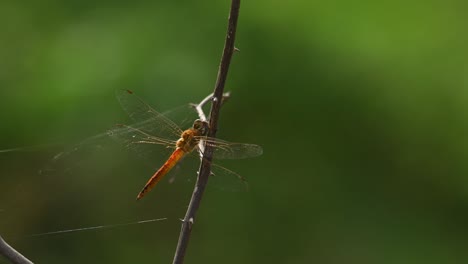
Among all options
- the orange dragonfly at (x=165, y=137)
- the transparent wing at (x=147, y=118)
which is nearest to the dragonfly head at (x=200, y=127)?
the orange dragonfly at (x=165, y=137)

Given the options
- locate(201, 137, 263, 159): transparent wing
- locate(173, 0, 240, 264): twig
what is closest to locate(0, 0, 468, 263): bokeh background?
locate(201, 137, 263, 159): transparent wing

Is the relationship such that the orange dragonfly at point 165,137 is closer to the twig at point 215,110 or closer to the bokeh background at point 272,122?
the twig at point 215,110

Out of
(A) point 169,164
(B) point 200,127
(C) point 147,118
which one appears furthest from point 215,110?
(C) point 147,118

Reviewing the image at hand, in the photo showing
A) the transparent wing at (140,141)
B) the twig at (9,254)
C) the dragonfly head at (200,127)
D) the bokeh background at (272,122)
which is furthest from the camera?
the bokeh background at (272,122)

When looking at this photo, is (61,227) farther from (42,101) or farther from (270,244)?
(270,244)

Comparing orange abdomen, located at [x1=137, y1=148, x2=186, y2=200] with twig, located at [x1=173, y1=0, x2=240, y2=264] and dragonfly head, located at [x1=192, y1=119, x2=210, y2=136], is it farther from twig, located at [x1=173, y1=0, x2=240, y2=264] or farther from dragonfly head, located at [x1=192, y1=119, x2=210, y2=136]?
twig, located at [x1=173, y1=0, x2=240, y2=264]

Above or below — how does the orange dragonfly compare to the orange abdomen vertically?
above

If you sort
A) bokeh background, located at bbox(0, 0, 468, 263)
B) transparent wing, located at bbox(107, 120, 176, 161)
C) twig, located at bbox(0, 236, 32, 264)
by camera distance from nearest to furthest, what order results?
twig, located at bbox(0, 236, 32, 264), transparent wing, located at bbox(107, 120, 176, 161), bokeh background, located at bbox(0, 0, 468, 263)

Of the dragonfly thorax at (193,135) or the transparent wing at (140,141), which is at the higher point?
the dragonfly thorax at (193,135)
